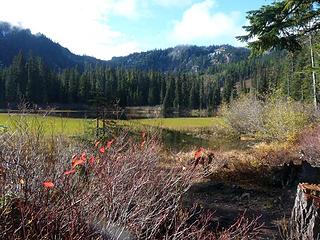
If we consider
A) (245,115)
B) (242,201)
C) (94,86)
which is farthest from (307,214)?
(94,86)

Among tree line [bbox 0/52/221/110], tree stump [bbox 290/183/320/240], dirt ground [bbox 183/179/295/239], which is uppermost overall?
tree line [bbox 0/52/221/110]

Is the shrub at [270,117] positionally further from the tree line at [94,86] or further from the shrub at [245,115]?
the tree line at [94,86]

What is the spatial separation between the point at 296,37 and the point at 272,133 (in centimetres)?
1706

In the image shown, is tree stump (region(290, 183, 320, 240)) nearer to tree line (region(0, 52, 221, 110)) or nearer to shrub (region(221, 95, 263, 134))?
shrub (region(221, 95, 263, 134))

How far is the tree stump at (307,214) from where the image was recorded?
16.9 ft

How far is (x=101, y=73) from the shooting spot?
119688 mm

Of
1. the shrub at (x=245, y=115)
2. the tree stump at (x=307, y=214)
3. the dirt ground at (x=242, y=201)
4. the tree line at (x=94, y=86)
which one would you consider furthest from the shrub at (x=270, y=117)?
the tree line at (x=94, y=86)

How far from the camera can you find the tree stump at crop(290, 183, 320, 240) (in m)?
5.15

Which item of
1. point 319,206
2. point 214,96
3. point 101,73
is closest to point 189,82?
point 214,96

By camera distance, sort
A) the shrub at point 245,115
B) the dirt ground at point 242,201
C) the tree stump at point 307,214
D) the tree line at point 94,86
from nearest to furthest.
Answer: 1. the tree stump at point 307,214
2. the dirt ground at point 242,201
3. the shrub at point 245,115
4. the tree line at point 94,86

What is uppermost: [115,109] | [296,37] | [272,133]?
[296,37]

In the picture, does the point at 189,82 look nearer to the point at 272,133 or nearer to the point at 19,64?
the point at 19,64

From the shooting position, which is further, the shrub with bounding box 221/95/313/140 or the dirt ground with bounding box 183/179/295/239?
the shrub with bounding box 221/95/313/140

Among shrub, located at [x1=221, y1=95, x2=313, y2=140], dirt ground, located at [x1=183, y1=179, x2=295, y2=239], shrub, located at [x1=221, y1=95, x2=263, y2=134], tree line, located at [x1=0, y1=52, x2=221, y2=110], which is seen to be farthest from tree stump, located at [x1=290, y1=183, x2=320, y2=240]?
tree line, located at [x1=0, y1=52, x2=221, y2=110]
